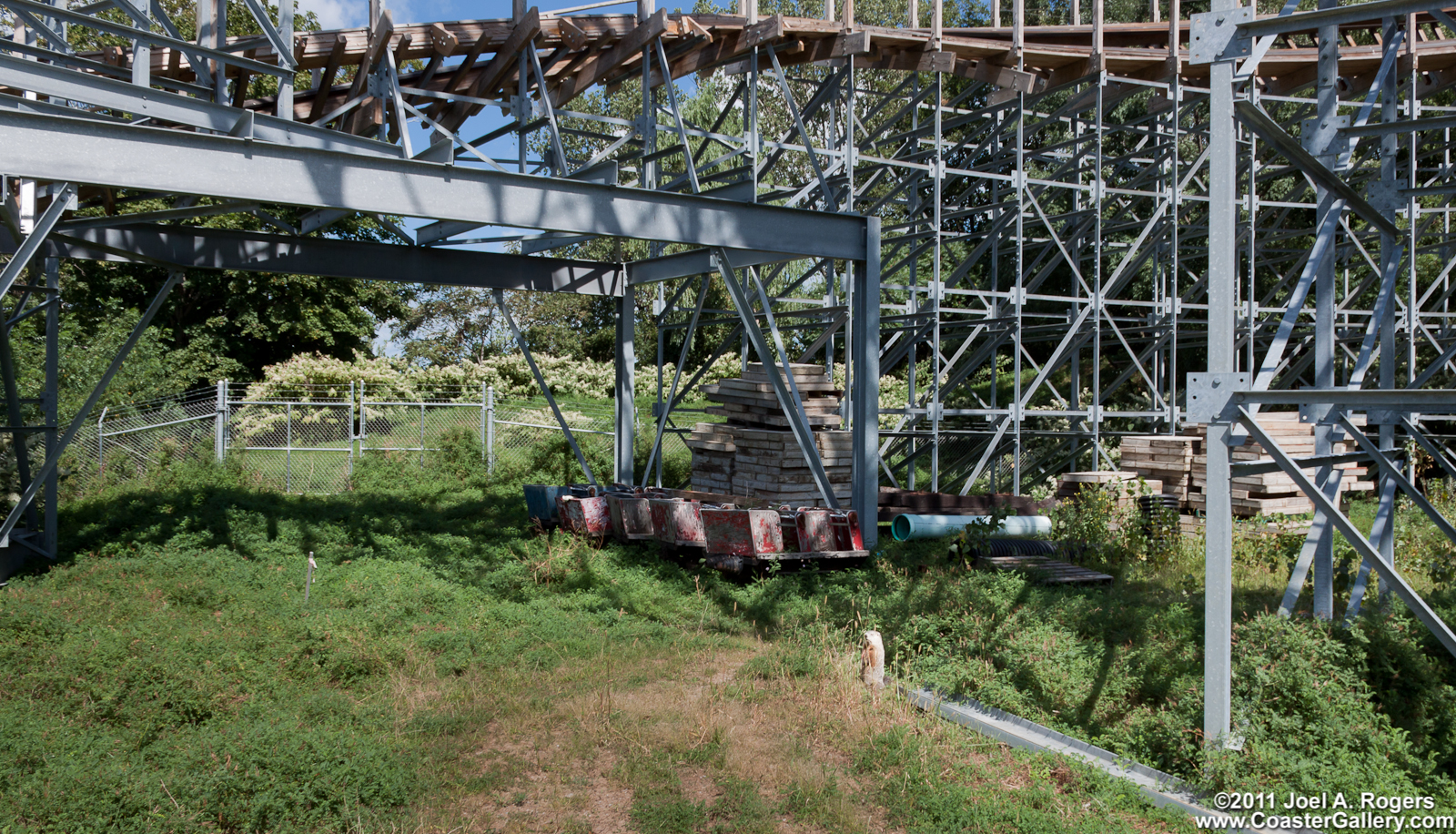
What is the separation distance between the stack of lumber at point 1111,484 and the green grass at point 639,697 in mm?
3204

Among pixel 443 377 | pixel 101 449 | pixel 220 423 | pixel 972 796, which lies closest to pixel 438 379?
pixel 443 377

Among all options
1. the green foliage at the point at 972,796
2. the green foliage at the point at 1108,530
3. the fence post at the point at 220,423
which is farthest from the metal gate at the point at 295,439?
the green foliage at the point at 972,796

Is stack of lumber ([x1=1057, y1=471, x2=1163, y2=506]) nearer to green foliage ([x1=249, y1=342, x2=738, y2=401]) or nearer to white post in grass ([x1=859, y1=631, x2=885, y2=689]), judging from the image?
white post in grass ([x1=859, y1=631, x2=885, y2=689])

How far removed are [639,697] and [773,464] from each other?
23.5 feet

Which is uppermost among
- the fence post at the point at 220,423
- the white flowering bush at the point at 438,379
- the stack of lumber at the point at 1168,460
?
the white flowering bush at the point at 438,379

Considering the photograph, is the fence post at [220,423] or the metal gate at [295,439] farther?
the metal gate at [295,439]

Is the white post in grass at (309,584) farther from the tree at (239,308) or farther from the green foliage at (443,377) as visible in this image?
the tree at (239,308)

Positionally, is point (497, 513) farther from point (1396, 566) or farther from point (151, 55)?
point (1396, 566)

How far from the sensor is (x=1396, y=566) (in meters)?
10.5

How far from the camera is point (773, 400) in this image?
1449 centimetres

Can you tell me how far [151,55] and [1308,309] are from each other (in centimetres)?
2110

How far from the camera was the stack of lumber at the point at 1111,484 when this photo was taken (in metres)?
13.8

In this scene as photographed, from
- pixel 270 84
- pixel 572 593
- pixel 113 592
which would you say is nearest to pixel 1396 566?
pixel 572 593

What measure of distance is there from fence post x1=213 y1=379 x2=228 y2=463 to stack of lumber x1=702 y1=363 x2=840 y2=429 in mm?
10202
